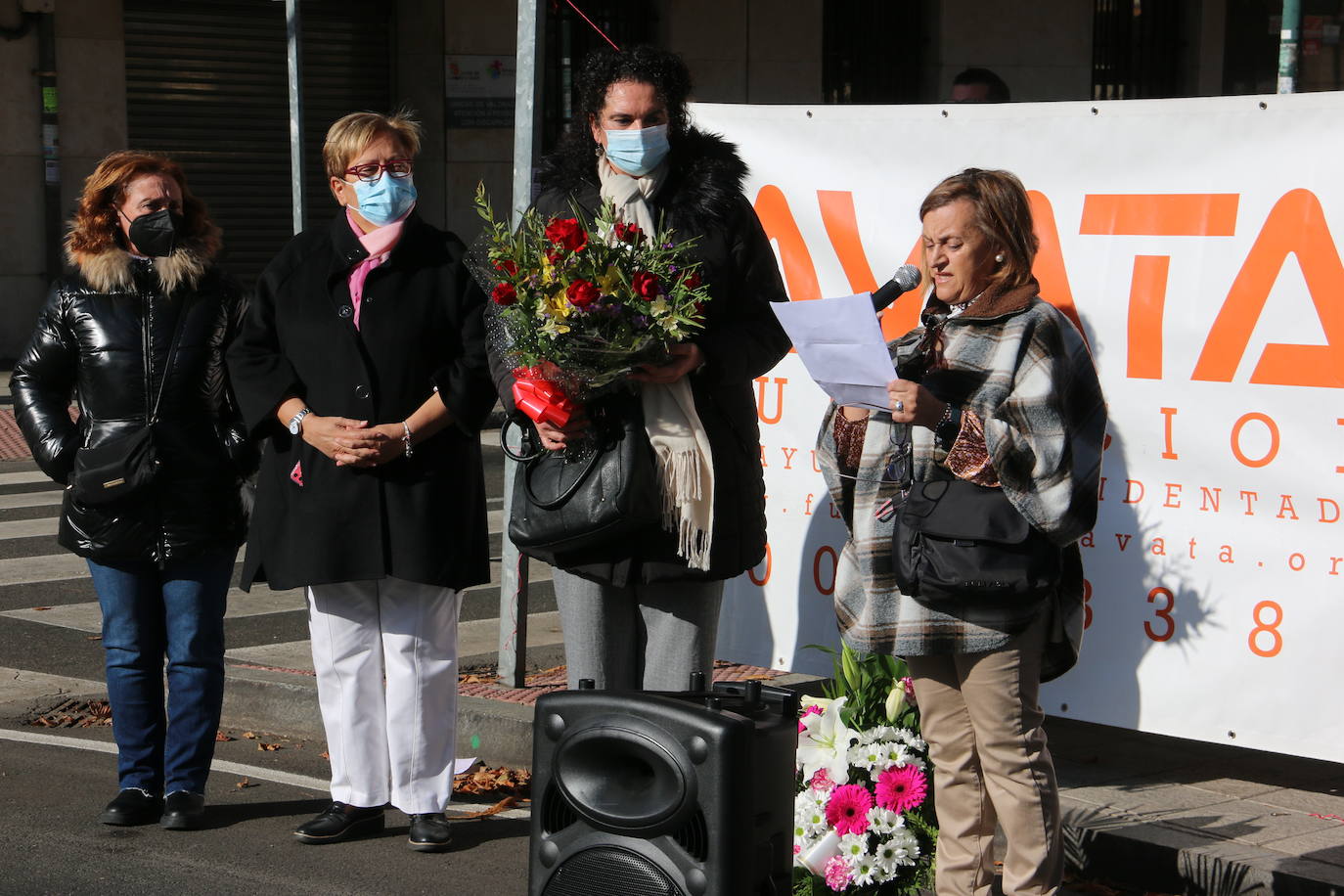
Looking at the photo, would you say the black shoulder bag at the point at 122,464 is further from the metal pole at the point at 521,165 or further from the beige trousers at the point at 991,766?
the beige trousers at the point at 991,766

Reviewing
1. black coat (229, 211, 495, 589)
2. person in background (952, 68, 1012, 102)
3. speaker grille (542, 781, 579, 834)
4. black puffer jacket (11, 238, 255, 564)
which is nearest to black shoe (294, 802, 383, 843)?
→ black coat (229, 211, 495, 589)

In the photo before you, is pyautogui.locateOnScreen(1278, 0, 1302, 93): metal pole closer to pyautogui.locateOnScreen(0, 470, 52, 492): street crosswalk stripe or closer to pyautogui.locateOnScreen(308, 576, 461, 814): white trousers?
pyautogui.locateOnScreen(308, 576, 461, 814): white trousers

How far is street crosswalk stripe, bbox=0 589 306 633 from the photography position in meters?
7.82

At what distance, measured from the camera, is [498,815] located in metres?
5.25

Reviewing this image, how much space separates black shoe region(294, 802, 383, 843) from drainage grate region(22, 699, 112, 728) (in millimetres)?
1742

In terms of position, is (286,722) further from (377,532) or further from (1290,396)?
(1290,396)

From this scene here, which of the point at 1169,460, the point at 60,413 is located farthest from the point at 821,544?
the point at 60,413

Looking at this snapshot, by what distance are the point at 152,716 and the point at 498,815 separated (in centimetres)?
106

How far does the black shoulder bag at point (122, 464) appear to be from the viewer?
4.91 m

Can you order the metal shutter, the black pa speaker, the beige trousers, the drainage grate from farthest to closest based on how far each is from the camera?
the metal shutter
the drainage grate
the beige trousers
the black pa speaker

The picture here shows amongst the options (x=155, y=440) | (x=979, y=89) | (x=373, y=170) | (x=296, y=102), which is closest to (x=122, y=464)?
(x=155, y=440)

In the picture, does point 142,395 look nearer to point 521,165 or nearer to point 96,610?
point 521,165

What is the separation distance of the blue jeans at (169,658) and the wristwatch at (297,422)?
0.57 metres

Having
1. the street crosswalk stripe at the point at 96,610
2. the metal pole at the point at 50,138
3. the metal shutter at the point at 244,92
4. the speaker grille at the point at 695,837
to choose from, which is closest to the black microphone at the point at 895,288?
the speaker grille at the point at 695,837
